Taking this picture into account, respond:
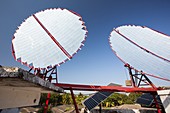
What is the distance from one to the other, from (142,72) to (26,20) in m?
8.13

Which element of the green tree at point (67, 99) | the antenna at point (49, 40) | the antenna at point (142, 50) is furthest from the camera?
the green tree at point (67, 99)

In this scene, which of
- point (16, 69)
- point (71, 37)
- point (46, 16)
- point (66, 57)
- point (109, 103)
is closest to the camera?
point (16, 69)

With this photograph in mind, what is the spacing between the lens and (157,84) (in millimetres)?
7871

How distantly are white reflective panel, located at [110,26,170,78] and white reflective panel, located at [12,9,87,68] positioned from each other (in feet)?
11.9

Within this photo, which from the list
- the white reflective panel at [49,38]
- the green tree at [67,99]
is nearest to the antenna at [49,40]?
the white reflective panel at [49,38]

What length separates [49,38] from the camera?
6984 mm

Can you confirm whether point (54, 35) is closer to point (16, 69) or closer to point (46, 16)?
point (46, 16)

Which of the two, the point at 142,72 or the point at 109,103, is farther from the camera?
the point at 109,103

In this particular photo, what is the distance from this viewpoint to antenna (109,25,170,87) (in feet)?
25.9

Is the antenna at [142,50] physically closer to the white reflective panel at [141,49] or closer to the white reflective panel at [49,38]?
the white reflective panel at [141,49]

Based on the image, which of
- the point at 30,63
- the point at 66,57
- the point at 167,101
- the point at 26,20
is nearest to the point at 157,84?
the point at 167,101

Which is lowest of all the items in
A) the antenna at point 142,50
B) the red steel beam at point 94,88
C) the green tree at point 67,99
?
the green tree at point 67,99

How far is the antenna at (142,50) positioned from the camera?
Result: 25.9ft

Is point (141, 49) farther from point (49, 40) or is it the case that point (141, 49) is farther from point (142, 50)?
point (49, 40)
